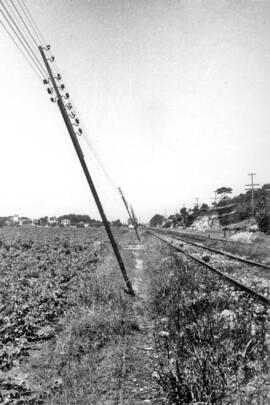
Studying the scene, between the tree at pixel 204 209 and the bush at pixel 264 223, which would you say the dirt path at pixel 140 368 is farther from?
the tree at pixel 204 209

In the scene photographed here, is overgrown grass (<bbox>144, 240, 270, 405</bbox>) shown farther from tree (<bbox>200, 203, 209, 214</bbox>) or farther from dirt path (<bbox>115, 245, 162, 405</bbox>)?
tree (<bbox>200, 203, 209, 214</bbox>)

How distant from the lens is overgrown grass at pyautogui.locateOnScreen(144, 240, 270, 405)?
3.04 meters

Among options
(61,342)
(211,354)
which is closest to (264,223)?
(61,342)

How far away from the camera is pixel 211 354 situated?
3.46 metres

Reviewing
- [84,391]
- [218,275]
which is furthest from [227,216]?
[84,391]

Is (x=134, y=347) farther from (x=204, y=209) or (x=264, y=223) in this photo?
(x=204, y=209)

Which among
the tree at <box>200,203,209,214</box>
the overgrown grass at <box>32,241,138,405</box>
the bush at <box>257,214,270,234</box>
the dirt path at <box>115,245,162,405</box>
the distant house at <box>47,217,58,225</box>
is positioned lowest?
the dirt path at <box>115,245,162,405</box>

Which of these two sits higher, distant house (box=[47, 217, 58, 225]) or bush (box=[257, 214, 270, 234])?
distant house (box=[47, 217, 58, 225])

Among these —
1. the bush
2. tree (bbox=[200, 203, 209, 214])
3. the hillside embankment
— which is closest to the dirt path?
the hillside embankment

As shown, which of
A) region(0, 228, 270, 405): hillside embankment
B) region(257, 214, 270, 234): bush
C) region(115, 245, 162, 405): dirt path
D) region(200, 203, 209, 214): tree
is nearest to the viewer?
region(0, 228, 270, 405): hillside embankment

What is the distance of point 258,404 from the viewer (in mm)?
2801

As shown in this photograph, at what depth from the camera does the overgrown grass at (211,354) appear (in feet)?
9.96

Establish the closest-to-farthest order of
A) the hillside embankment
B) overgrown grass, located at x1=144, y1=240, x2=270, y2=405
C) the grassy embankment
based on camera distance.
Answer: overgrown grass, located at x1=144, y1=240, x2=270, y2=405 < the hillside embankment < the grassy embankment

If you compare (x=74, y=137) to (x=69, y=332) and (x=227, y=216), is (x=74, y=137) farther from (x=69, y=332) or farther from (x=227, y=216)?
(x=227, y=216)
